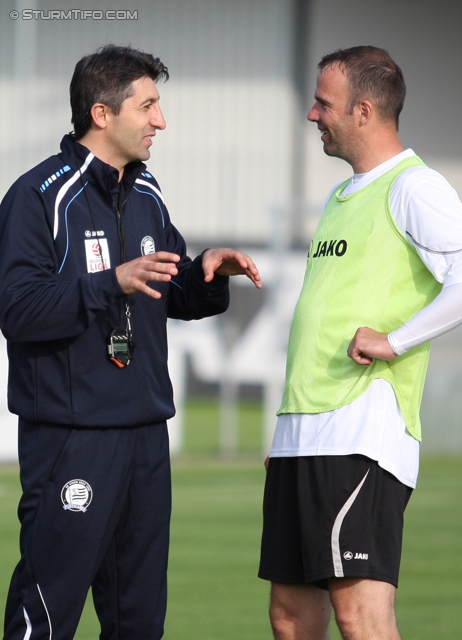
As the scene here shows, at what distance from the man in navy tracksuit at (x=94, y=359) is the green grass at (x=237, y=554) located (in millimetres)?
1461

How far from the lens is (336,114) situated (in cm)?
332

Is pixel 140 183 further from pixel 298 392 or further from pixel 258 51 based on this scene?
pixel 258 51

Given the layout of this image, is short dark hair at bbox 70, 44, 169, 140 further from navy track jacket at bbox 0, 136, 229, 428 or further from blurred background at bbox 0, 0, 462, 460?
blurred background at bbox 0, 0, 462, 460

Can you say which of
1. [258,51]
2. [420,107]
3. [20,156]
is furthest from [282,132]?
[20,156]

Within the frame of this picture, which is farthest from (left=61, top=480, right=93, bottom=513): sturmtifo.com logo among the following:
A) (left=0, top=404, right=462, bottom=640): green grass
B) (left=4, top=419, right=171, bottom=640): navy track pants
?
(left=0, top=404, right=462, bottom=640): green grass

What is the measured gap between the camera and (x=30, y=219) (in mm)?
3199

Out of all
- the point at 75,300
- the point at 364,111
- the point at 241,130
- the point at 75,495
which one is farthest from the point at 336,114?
the point at 241,130

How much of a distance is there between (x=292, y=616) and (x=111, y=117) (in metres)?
1.60

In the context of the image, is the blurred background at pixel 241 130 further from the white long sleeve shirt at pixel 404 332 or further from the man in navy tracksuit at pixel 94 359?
the white long sleeve shirt at pixel 404 332

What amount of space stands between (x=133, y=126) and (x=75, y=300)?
621 millimetres

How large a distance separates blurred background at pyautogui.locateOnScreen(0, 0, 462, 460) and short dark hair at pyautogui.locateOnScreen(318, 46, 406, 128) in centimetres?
739

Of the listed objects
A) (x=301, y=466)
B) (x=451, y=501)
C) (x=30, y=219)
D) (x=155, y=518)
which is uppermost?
(x=30, y=219)

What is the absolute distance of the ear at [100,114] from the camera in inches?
133

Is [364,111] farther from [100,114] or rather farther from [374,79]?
[100,114]
